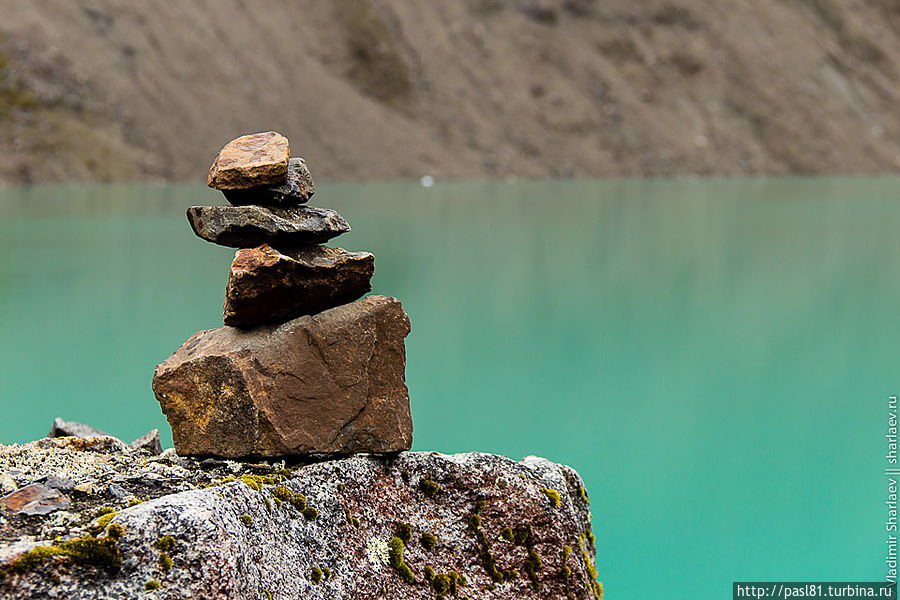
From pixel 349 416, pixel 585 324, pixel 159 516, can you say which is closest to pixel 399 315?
pixel 349 416

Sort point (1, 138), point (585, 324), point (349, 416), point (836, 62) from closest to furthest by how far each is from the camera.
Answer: point (349, 416) → point (585, 324) → point (1, 138) → point (836, 62)

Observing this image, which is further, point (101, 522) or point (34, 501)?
point (34, 501)

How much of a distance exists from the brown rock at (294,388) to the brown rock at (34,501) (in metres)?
1.08

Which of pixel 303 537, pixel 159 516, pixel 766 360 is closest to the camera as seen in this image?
pixel 159 516

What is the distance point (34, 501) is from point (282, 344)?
166 centimetres

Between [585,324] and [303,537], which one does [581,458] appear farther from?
[585,324]

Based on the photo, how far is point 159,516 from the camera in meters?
4.52

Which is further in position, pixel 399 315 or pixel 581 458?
pixel 581 458

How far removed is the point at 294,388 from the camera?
19.2ft

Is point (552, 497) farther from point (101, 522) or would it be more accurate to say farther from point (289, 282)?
point (101, 522)

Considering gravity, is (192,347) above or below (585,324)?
above

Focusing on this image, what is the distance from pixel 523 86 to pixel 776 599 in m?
71.3

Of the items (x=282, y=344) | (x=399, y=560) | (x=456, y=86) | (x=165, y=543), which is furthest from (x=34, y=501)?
(x=456, y=86)

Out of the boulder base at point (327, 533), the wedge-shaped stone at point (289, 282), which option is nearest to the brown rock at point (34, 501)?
the boulder base at point (327, 533)
